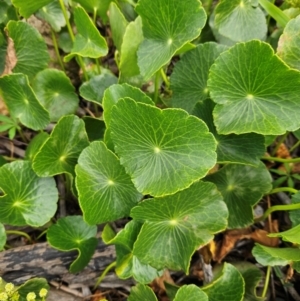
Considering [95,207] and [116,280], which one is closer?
[95,207]

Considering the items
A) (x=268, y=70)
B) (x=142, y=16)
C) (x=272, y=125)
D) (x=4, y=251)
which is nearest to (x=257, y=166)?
(x=272, y=125)

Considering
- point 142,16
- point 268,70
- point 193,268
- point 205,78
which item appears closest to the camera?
point 268,70

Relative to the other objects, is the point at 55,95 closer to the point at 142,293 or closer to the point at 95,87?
the point at 95,87

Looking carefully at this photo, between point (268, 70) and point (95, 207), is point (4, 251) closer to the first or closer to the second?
point (95, 207)

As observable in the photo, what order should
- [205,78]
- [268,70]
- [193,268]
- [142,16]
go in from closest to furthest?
1. [268,70]
2. [142,16]
3. [205,78]
4. [193,268]

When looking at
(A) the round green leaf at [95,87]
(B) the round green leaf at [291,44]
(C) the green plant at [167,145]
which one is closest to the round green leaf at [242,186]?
(C) the green plant at [167,145]

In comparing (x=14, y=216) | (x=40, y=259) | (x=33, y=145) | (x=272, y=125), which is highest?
(x=272, y=125)

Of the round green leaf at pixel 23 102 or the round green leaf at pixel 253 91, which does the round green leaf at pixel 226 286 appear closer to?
the round green leaf at pixel 253 91

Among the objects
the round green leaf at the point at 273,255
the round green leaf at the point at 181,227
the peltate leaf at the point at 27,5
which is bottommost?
the round green leaf at the point at 273,255
